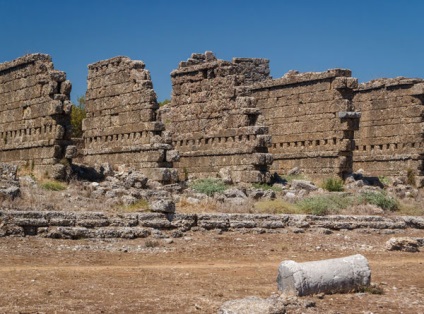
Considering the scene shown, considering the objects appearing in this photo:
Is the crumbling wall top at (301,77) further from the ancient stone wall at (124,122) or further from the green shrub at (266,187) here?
the ancient stone wall at (124,122)

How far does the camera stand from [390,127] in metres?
29.3

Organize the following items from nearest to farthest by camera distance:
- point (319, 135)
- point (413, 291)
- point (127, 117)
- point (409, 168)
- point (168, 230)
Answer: point (413, 291) < point (168, 230) < point (127, 117) < point (319, 135) < point (409, 168)

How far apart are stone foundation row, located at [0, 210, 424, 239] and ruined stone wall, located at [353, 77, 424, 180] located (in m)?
9.66

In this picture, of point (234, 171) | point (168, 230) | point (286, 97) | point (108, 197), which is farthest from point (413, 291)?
point (286, 97)

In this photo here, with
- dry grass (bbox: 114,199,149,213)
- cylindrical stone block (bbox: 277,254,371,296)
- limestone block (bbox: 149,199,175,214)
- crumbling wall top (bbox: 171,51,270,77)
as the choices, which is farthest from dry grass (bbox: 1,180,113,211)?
crumbling wall top (bbox: 171,51,270,77)

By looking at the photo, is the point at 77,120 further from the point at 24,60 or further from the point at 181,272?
the point at 181,272

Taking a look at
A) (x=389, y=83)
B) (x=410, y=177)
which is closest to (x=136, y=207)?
(x=410, y=177)

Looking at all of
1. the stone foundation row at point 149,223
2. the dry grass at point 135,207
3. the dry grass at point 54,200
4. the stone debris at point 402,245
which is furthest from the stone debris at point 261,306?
the dry grass at point 54,200

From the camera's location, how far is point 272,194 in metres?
20.9

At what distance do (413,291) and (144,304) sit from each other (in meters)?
4.26

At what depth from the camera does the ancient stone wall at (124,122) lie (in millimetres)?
22500

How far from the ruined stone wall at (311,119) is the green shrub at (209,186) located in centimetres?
469

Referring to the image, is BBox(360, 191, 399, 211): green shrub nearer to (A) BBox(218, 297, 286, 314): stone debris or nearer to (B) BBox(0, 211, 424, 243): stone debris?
(B) BBox(0, 211, 424, 243): stone debris

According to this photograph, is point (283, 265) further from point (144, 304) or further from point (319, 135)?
point (319, 135)
